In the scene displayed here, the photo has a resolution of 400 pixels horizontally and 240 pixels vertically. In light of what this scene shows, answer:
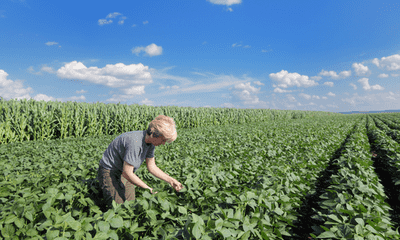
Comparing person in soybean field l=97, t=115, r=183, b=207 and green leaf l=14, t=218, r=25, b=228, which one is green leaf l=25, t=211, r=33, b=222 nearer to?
green leaf l=14, t=218, r=25, b=228

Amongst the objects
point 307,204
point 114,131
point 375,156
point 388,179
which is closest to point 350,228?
point 307,204

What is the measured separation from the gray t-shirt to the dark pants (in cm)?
10

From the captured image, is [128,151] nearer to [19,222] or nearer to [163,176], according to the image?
[163,176]

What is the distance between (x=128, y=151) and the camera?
8.91 feet

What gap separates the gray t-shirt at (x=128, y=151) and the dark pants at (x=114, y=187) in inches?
3.8

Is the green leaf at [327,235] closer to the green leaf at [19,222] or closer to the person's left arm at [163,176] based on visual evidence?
the person's left arm at [163,176]

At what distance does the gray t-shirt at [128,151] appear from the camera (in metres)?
2.74

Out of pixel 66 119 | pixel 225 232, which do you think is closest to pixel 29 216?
pixel 225 232

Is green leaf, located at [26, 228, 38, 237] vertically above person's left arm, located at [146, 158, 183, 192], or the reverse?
person's left arm, located at [146, 158, 183, 192]

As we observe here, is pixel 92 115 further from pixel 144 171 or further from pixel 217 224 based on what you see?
pixel 217 224

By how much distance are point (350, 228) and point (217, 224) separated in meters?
1.39

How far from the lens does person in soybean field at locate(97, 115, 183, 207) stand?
2643 millimetres

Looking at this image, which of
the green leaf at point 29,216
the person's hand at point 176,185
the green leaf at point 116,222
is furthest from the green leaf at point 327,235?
the green leaf at point 29,216

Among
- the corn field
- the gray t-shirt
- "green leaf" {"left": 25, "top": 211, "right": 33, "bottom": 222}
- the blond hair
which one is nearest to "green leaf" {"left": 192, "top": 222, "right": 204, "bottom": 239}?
the blond hair
